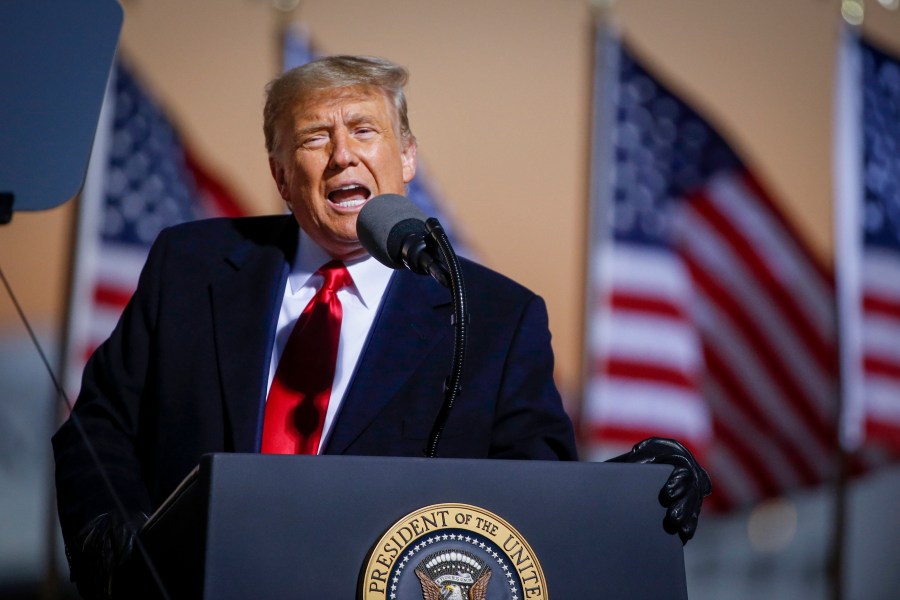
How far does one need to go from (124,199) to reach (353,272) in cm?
339

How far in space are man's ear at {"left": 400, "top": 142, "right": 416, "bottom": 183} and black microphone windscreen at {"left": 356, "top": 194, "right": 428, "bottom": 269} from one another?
47 centimetres

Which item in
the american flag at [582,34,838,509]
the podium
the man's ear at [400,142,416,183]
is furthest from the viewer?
the american flag at [582,34,838,509]

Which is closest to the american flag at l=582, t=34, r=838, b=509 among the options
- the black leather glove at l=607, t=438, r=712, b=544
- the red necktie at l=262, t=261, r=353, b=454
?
the red necktie at l=262, t=261, r=353, b=454

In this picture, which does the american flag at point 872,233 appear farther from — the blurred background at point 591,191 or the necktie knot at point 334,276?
the necktie knot at point 334,276

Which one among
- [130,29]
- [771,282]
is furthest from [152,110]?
[771,282]

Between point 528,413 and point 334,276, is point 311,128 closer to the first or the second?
point 334,276

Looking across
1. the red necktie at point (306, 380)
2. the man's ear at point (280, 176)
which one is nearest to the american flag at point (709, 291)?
the man's ear at point (280, 176)

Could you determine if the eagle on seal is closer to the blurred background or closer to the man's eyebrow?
the man's eyebrow

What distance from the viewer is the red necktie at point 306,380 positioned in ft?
5.37

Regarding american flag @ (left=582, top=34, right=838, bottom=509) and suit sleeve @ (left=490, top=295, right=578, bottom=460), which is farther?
american flag @ (left=582, top=34, right=838, bottom=509)

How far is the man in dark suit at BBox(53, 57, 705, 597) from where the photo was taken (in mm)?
1633

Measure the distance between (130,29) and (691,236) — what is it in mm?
2525

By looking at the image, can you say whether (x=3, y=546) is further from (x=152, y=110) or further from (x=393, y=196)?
(x=393, y=196)

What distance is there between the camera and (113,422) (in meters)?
1.71
